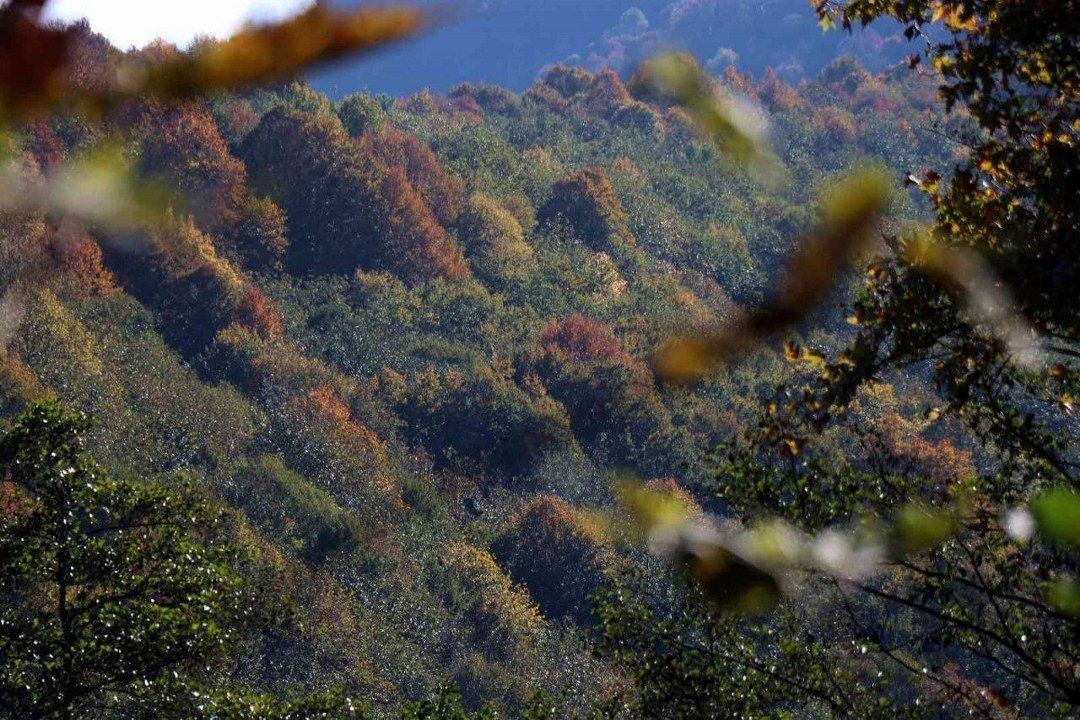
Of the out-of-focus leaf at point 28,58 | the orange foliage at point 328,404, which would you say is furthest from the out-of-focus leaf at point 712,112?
the orange foliage at point 328,404

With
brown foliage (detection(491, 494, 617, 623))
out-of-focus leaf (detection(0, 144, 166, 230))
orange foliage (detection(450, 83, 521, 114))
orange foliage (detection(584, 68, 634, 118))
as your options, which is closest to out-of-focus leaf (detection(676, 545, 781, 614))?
out-of-focus leaf (detection(0, 144, 166, 230))

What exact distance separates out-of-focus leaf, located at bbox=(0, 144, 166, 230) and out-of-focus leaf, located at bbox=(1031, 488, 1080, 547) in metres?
1.39

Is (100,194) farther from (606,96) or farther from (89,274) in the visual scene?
(606,96)

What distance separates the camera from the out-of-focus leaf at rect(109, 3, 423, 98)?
1.92 m

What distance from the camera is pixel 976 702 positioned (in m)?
6.36

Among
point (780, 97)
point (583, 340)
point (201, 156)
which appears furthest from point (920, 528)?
point (780, 97)

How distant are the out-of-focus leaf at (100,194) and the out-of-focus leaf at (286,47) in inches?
6.1

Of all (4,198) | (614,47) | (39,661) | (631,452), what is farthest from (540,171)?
(614,47)

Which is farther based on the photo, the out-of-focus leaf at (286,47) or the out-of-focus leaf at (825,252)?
the out-of-focus leaf at (825,252)

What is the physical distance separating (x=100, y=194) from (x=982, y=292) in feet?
14.2

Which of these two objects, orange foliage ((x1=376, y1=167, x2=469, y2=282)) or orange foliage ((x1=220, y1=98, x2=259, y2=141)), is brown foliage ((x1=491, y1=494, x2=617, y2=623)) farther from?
orange foliage ((x1=220, y1=98, x2=259, y2=141))

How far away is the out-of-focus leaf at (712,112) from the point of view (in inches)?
120

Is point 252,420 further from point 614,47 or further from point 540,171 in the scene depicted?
point 614,47

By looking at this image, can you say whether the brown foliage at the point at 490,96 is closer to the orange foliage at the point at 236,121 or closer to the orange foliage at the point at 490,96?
the orange foliage at the point at 490,96
